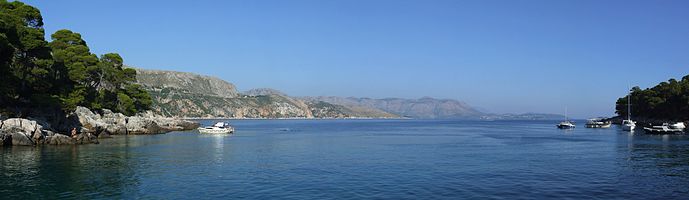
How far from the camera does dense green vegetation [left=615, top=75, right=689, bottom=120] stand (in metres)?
151

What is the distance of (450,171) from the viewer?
151 ft

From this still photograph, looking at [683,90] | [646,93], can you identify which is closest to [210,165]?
[683,90]

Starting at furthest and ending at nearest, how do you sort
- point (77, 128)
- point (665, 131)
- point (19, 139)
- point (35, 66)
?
point (665, 131) → point (77, 128) → point (35, 66) → point (19, 139)

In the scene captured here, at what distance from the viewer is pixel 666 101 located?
16200 centimetres

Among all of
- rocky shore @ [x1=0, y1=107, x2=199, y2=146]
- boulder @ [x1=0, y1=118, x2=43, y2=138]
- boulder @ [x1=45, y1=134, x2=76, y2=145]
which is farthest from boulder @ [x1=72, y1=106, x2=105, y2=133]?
boulder @ [x1=0, y1=118, x2=43, y2=138]

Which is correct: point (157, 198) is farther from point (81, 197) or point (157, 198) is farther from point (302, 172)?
point (302, 172)

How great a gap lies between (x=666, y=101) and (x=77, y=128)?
524 feet

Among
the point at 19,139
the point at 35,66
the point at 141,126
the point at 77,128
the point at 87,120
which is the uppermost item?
the point at 35,66

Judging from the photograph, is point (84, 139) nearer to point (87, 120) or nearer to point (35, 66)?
point (35, 66)

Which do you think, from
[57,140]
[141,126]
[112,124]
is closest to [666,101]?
[141,126]

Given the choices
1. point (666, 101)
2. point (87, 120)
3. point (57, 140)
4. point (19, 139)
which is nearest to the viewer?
point (19, 139)

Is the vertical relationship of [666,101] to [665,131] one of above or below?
above

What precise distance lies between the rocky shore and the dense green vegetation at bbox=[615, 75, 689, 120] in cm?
14012

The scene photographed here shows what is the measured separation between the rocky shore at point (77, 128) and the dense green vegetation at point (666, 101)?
140 meters
